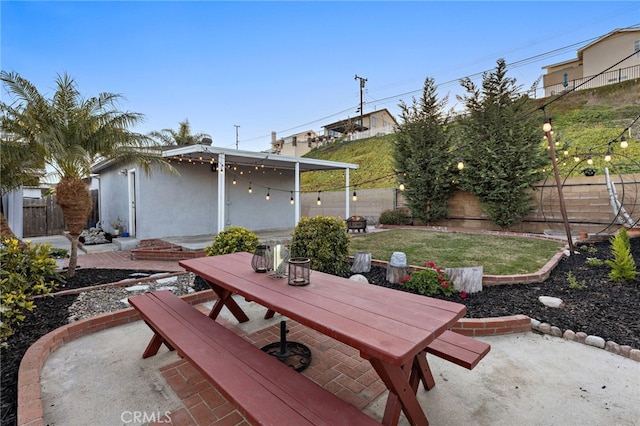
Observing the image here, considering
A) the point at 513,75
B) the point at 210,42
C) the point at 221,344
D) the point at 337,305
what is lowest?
the point at 221,344

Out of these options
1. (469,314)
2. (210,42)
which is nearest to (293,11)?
(210,42)

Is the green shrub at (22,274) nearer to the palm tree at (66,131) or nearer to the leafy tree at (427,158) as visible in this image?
the palm tree at (66,131)

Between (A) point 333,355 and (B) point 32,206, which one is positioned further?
(B) point 32,206

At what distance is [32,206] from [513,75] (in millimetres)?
17930

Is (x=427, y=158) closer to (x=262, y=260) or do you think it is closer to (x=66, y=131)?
(x=262, y=260)

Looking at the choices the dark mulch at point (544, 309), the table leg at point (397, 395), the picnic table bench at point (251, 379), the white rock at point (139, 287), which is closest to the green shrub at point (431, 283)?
the dark mulch at point (544, 309)

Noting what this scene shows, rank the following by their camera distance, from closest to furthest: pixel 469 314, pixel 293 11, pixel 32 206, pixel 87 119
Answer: pixel 469 314 < pixel 87 119 < pixel 293 11 < pixel 32 206

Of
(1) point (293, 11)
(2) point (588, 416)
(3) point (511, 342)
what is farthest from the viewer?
(1) point (293, 11)

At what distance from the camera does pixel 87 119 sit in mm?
4918

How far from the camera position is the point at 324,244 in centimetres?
461

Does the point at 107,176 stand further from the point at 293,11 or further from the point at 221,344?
the point at 221,344

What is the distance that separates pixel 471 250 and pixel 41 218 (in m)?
15.0

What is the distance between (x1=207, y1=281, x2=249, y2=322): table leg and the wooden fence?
11.0m

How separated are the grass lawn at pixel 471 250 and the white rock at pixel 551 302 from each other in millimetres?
931
